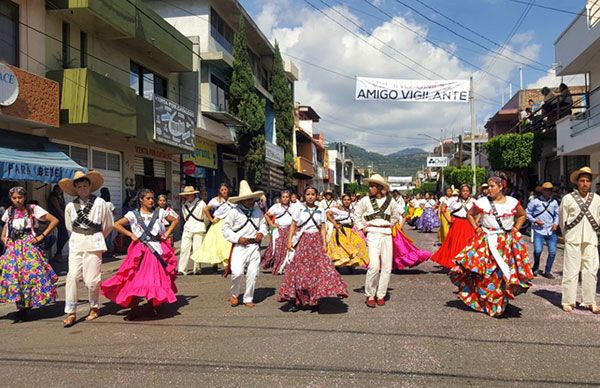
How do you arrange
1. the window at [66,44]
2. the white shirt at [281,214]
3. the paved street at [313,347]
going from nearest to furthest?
the paved street at [313,347], the white shirt at [281,214], the window at [66,44]

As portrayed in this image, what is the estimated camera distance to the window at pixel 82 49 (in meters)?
15.4

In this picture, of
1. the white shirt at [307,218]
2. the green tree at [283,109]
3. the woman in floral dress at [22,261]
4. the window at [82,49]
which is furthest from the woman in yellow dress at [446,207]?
the green tree at [283,109]

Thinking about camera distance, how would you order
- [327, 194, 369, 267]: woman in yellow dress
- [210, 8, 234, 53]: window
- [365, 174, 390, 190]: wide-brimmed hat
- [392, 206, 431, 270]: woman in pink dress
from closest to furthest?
[365, 174, 390, 190]: wide-brimmed hat < [327, 194, 369, 267]: woman in yellow dress < [392, 206, 431, 270]: woman in pink dress < [210, 8, 234, 53]: window

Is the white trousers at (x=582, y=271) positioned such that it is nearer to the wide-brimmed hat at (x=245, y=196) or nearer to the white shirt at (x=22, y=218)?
the wide-brimmed hat at (x=245, y=196)

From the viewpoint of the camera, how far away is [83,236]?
662cm

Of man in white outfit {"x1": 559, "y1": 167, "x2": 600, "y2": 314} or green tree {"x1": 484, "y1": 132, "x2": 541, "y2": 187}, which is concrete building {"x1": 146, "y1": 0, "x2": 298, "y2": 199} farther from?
man in white outfit {"x1": 559, "y1": 167, "x2": 600, "y2": 314}

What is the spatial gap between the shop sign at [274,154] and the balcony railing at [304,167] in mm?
8054

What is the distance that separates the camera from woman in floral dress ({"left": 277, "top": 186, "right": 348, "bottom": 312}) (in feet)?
22.1

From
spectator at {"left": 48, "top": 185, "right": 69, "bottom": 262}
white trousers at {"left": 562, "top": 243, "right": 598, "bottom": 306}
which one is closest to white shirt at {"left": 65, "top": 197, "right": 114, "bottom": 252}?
white trousers at {"left": 562, "top": 243, "right": 598, "bottom": 306}

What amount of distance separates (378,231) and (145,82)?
48.7ft

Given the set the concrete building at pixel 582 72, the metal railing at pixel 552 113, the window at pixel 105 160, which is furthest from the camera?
the metal railing at pixel 552 113

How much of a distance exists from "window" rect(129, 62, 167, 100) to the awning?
18.4 feet

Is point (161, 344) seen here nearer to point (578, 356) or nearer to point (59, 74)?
point (578, 356)

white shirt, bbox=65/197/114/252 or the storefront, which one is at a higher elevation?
the storefront
